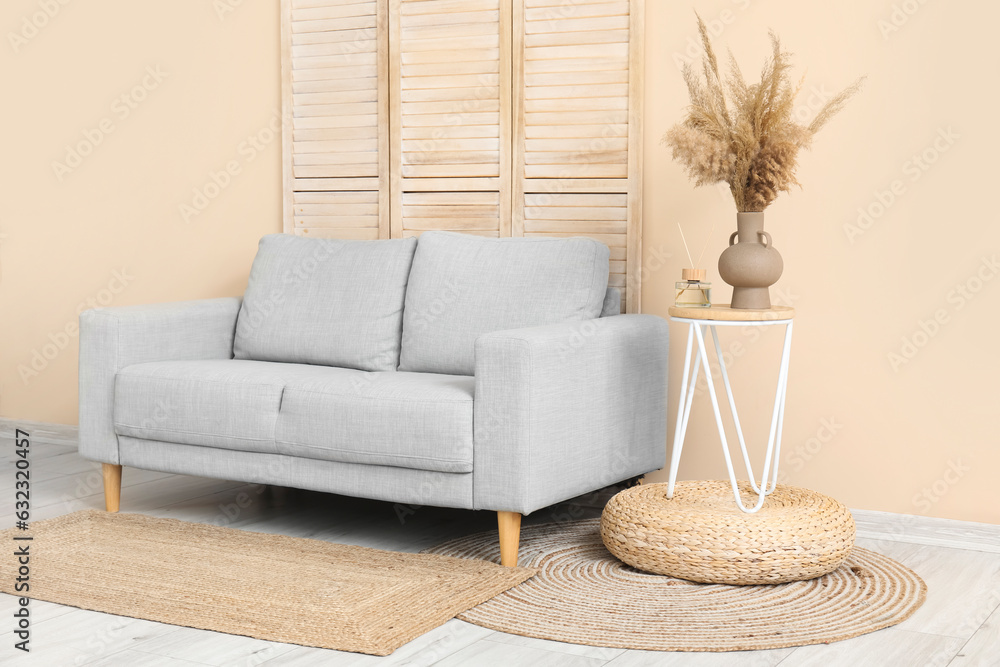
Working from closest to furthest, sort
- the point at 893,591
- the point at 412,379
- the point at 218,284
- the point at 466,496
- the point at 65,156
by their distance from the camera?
1. the point at 893,591
2. the point at 466,496
3. the point at 412,379
4. the point at 218,284
5. the point at 65,156

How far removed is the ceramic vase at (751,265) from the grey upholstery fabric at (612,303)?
59cm

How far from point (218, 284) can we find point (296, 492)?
3.29 feet

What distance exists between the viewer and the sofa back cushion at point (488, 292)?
329 cm

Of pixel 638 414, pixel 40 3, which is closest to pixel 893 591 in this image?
pixel 638 414

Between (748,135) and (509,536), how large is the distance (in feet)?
4.03

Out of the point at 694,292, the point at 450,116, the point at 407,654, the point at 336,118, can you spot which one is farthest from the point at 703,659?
the point at 336,118

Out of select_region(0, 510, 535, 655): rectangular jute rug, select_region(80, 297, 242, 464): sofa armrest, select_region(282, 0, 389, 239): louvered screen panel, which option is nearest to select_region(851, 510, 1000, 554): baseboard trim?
select_region(0, 510, 535, 655): rectangular jute rug

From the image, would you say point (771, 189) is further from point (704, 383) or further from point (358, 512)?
point (358, 512)

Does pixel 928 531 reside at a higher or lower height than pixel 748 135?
lower

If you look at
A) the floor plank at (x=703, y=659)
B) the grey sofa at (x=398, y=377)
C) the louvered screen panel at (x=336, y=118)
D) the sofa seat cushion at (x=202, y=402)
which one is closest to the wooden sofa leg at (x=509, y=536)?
the grey sofa at (x=398, y=377)

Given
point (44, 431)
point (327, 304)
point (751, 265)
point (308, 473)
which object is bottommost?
point (44, 431)

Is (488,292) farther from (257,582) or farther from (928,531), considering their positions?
(928,531)

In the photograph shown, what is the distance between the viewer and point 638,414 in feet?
10.5

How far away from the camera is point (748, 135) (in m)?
2.80
